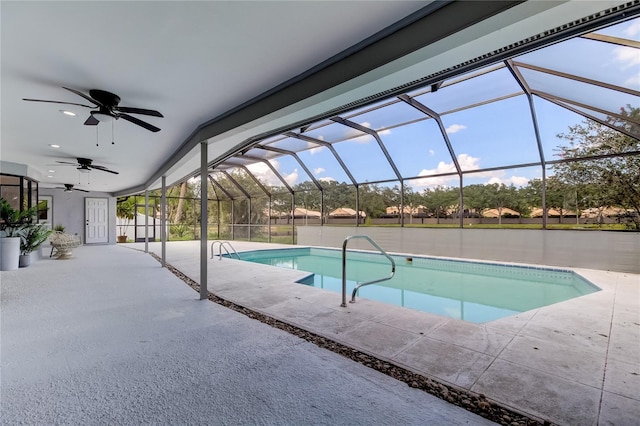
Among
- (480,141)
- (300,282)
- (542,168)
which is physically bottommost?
(300,282)

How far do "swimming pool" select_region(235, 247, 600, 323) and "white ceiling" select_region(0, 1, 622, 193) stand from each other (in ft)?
11.3

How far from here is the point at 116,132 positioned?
4.94 meters

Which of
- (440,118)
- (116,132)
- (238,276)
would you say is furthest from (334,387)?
(440,118)

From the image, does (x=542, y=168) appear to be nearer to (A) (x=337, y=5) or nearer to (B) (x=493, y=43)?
(B) (x=493, y=43)

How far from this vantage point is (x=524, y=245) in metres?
7.23

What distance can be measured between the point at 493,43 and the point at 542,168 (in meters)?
6.69

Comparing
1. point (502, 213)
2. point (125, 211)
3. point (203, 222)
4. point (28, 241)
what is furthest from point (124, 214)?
point (502, 213)

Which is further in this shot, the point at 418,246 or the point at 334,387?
the point at 418,246

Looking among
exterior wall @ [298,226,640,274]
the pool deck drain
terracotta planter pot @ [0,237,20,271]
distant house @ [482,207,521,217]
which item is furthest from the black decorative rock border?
terracotta planter pot @ [0,237,20,271]

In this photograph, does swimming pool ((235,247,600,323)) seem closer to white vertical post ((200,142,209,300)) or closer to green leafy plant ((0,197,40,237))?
white vertical post ((200,142,209,300))

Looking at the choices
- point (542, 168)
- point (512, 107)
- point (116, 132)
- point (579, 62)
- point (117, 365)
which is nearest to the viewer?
point (117, 365)

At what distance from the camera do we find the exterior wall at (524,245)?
243 inches

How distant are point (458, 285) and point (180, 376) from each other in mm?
5303

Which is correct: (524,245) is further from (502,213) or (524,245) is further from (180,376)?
(180,376)
